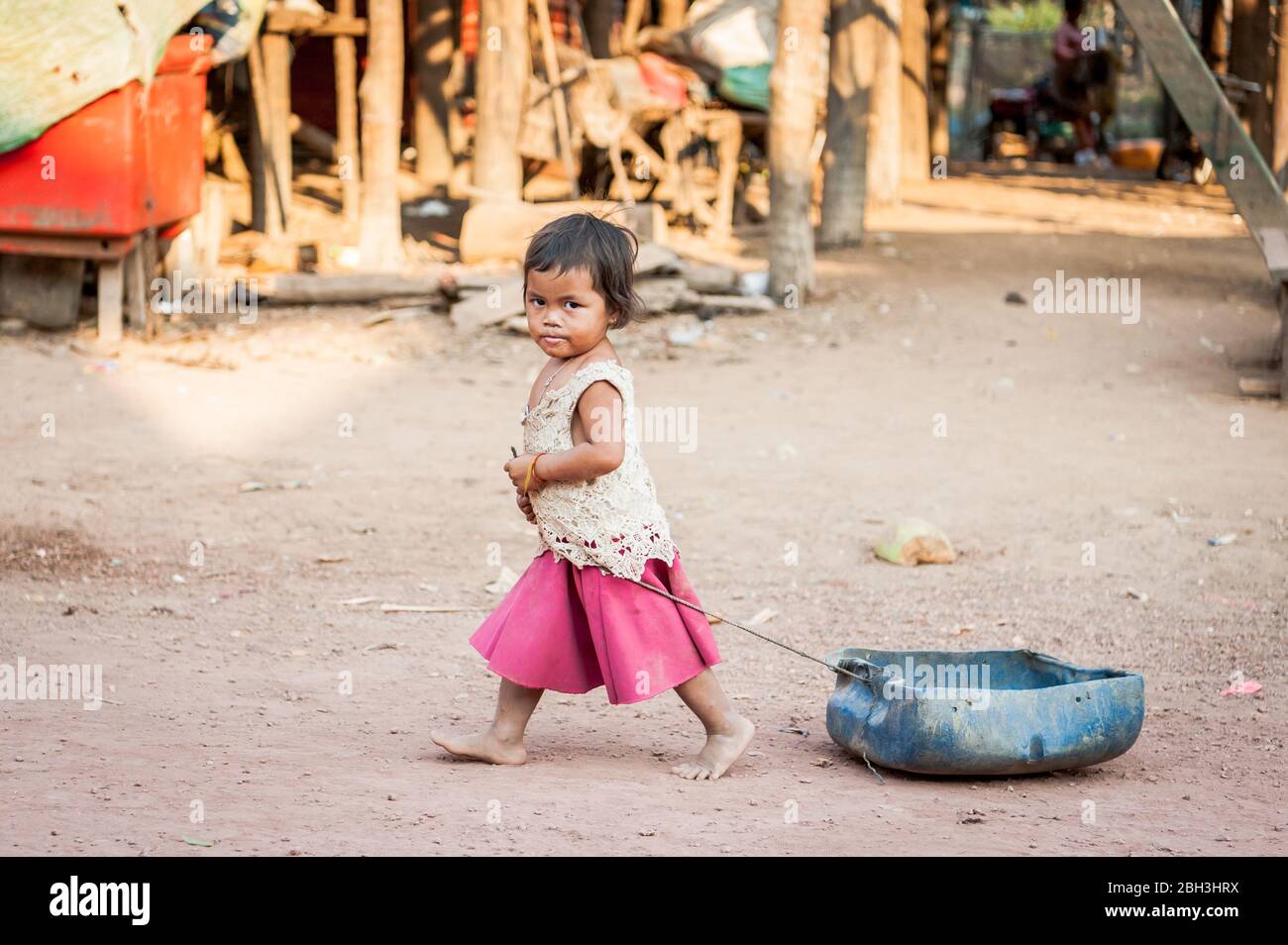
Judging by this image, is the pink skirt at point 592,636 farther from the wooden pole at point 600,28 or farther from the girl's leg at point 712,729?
the wooden pole at point 600,28

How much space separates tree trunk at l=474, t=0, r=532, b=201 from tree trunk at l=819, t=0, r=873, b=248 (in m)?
2.55

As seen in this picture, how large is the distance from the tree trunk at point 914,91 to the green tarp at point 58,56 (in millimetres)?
10104

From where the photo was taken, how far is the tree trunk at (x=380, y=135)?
A: 10344 mm

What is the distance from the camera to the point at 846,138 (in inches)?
459

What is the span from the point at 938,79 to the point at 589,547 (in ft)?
58.2

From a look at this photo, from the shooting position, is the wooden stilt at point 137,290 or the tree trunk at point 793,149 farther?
the tree trunk at point 793,149

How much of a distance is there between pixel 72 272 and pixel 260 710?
6.12 m

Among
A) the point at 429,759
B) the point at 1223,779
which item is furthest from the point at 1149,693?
the point at 429,759

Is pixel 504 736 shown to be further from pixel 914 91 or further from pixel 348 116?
pixel 914 91

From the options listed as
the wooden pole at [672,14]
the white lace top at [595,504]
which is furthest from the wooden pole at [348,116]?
the white lace top at [595,504]

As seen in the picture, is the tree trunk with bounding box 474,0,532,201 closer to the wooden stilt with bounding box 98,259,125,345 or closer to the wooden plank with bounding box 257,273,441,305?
the wooden plank with bounding box 257,273,441,305

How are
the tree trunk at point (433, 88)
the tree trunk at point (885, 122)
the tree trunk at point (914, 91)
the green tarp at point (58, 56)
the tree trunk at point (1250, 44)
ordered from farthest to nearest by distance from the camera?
the tree trunk at point (914, 91) < the tree trunk at point (433, 88) < the tree trunk at point (1250, 44) < the tree trunk at point (885, 122) < the green tarp at point (58, 56)

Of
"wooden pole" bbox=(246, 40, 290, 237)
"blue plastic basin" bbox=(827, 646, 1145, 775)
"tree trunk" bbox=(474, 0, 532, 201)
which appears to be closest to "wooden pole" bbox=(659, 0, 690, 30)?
"tree trunk" bbox=(474, 0, 532, 201)

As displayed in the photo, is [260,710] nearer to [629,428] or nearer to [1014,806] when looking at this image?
[629,428]
